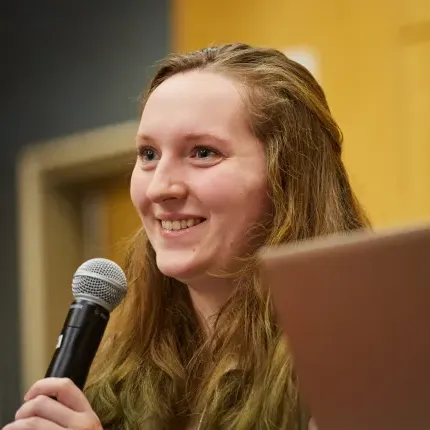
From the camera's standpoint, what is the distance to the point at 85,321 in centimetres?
107

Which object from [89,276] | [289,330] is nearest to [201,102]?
[89,276]

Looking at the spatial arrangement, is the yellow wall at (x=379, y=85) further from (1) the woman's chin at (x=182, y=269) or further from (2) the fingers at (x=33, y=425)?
(2) the fingers at (x=33, y=425)

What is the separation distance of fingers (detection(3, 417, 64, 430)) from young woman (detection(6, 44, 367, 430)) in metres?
0.21

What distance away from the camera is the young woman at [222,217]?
119 centimetres

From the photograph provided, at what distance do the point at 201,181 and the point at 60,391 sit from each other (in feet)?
1.01

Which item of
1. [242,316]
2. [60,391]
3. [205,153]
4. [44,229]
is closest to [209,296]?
[242,316]

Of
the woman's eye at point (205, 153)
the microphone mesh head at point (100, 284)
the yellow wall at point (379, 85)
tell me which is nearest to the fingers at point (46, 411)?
the microphone mesh head at point (100, 284)

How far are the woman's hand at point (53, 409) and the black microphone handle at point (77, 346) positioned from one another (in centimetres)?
2

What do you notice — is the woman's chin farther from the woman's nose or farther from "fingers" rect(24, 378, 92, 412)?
"fingers" rect(24, 378, 92, 412)

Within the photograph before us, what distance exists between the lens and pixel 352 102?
7.84 ft

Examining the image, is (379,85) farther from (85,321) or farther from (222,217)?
(85,321)

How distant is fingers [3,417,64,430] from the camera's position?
3.28ft

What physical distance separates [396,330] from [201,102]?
1.68 ft

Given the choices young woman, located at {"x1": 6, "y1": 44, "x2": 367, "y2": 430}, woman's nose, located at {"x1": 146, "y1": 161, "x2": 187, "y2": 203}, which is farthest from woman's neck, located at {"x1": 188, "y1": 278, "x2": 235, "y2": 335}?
woman's nose, located at {"x1": 146, "y1": 161, "x2": 187, "y2": 203}
